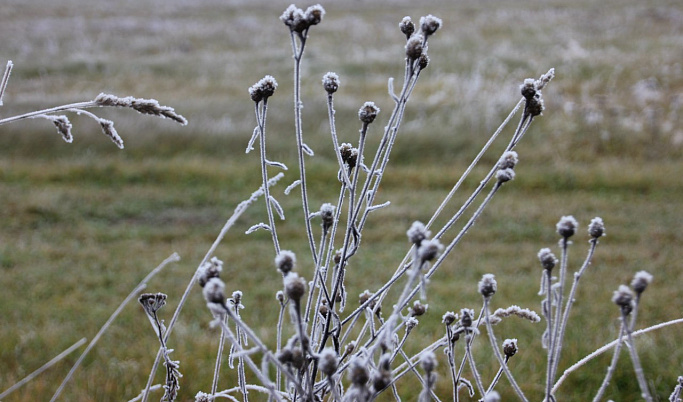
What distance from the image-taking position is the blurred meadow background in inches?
149

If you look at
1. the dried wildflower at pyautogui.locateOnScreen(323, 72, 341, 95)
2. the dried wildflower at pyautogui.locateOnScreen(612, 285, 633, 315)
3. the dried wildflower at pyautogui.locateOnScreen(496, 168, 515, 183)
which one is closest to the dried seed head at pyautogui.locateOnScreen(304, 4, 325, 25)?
the dried wildflower at pyautogui.locateOnScreen(323, 72, 341, 95)

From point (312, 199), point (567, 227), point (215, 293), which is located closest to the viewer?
point (215, 293)

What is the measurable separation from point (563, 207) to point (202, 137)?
4.74m

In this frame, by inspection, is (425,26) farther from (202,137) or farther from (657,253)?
(202,137)

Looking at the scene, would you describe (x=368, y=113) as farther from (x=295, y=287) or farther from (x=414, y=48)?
(x=295, y=287)


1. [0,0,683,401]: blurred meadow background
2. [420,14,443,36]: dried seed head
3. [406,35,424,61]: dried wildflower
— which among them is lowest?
[0,0,683,401]: blurred meadow background

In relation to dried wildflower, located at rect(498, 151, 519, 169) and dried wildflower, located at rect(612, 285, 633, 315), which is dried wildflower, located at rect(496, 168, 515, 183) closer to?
dried wildflower, located at rect(498, 151, 519, 169)

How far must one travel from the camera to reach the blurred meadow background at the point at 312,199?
12.4 feet

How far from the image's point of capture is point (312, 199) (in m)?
6.96

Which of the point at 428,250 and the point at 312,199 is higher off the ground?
the point at 428,250

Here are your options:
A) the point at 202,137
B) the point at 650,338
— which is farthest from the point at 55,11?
the point at 650,338

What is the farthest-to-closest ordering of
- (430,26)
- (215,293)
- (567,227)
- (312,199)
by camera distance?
(312,199), (430,26), (567,227), (215,293)

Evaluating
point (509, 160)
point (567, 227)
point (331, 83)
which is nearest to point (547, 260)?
point (567, 227)

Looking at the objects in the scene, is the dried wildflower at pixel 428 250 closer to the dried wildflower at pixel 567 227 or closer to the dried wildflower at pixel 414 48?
the dried wildflower at pixel 567 227
